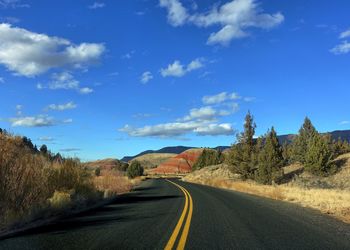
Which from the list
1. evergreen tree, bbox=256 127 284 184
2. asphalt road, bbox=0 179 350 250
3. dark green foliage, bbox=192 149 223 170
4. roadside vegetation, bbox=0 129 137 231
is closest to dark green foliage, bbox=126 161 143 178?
dark green foliage, bbox=192 149 223 170

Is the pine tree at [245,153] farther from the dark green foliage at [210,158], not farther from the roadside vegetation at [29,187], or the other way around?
the dark green foliage at [210,158]

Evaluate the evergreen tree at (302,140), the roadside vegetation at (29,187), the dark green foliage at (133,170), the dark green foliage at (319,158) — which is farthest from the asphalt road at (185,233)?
the dark green foliage at (133,170)

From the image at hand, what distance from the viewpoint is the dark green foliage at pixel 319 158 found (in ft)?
173

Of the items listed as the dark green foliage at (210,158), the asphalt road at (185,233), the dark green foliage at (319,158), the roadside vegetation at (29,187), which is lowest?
the asphalt road at (185,233)

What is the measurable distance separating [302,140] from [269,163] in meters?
20.2

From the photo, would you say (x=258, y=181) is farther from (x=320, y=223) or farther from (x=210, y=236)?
(x=210, y=236)

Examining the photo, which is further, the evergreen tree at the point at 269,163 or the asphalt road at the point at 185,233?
the evergreen tree at the point at 269,163

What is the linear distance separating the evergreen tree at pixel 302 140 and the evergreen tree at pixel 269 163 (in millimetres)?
13696

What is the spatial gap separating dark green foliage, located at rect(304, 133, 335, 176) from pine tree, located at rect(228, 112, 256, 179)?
721cm

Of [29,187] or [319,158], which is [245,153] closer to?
[319,158]

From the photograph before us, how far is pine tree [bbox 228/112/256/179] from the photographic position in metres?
55.8

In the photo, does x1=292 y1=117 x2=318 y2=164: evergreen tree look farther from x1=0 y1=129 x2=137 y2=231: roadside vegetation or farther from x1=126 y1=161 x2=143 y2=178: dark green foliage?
x1=0 y1=129 x2=137 y2=231: roadside vegetation

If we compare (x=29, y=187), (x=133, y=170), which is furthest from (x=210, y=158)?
(x=29, y=187)

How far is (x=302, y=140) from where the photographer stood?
229ft
